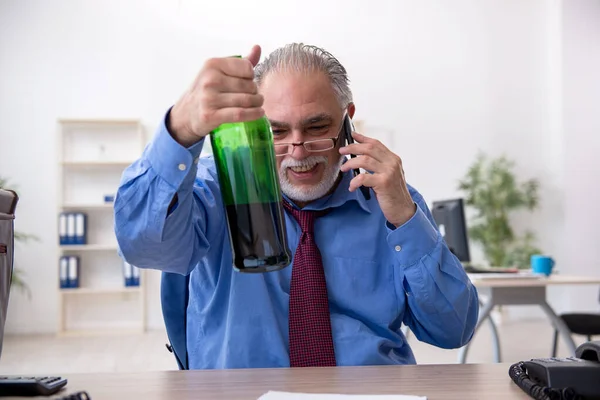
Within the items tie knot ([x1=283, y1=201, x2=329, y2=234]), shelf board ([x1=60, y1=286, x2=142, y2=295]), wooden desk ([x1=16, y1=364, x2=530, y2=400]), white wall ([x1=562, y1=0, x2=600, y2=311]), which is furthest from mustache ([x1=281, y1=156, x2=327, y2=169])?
white wall ([x1=562, y1=0, x2=600, y2=311])

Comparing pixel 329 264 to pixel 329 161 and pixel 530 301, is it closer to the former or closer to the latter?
pixel 329 161

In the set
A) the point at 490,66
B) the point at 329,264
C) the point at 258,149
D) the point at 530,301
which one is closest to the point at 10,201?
the point at 258,149

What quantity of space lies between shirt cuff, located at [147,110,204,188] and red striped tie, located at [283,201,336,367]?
0.39 metres

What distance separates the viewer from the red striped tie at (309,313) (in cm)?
124

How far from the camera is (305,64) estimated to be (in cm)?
146

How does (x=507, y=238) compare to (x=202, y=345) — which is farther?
(x=507, y=238)

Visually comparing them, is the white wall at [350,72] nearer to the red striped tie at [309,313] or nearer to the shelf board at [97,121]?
the shelf board at [97,121]

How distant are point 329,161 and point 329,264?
0.80ft

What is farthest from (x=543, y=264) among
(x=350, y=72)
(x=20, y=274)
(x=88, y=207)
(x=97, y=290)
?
(x=20, y=274)

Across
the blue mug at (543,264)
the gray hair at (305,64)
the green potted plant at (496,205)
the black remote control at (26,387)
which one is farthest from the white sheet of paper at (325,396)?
the green potted plant at (496,205)

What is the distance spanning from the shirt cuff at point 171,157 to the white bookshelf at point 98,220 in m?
5.59

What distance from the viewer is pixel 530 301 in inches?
140

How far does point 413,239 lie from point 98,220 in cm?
577

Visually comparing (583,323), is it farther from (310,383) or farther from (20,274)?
(20,274)
